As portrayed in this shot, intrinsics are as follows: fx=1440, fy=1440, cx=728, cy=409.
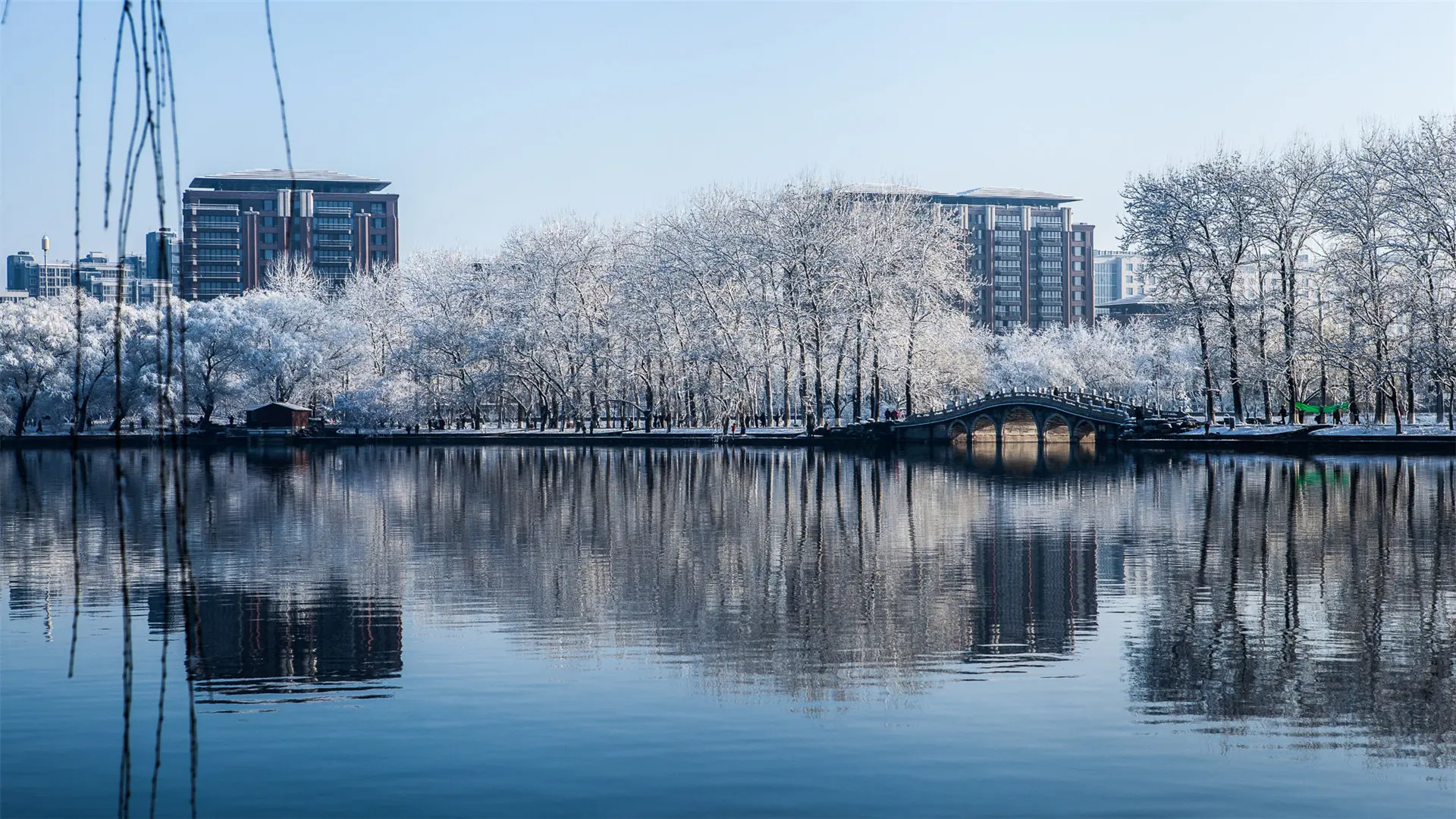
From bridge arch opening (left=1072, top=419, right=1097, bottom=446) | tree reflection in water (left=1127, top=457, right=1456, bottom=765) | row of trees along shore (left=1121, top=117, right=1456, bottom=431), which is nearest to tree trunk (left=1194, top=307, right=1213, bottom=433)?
row of trees along shore (left=1121, top=117, right=1456, bottom=431)

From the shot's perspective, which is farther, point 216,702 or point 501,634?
point 501,634

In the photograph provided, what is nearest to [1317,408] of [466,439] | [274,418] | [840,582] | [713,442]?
[713,442]

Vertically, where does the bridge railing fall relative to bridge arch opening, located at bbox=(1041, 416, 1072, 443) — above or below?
above

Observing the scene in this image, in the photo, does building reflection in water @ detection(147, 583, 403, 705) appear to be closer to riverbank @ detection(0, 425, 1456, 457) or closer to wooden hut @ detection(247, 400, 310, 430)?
riverbank @ detection(0, 425, 1456, 457)

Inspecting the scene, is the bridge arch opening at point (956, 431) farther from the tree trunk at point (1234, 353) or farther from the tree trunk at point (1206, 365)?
the tree trunk at point (1234, 353)

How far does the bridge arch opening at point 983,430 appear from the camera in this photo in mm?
97438

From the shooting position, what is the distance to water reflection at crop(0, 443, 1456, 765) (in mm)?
18422

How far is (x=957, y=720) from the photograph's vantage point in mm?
16219

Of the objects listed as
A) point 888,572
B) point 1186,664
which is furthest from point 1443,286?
point 1186,664

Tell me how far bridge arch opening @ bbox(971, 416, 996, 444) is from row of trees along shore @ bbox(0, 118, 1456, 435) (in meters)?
4.97

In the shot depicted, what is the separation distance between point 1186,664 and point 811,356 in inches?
3100

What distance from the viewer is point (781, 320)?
94.3 meters

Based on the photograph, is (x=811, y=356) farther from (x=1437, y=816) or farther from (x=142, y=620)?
(x=1437, y=816)

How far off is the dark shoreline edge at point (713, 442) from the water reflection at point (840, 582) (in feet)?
72.0
